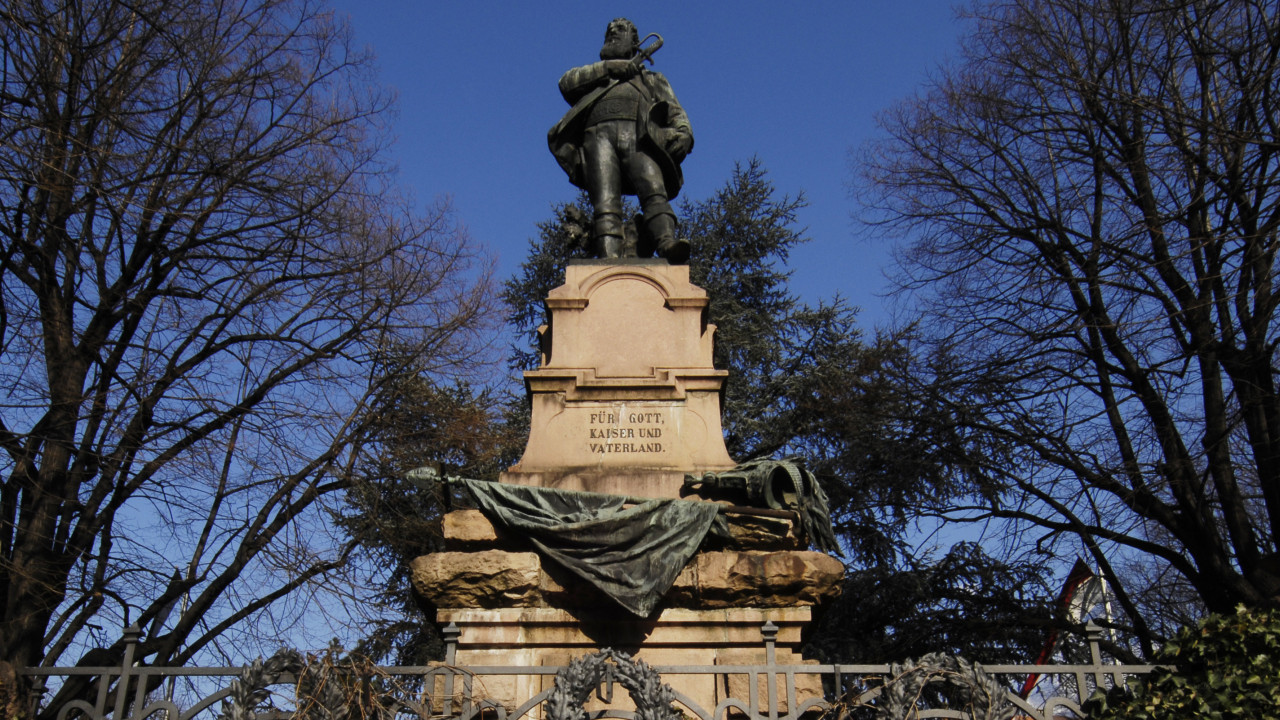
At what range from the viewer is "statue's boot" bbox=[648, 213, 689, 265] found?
27.6ft

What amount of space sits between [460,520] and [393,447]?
6965 mm

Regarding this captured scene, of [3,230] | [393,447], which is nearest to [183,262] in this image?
[3,230]

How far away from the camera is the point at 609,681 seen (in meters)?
5.15

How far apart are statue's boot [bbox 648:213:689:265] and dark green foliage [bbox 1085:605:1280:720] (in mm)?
4376

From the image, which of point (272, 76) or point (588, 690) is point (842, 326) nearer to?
point (272, 76)

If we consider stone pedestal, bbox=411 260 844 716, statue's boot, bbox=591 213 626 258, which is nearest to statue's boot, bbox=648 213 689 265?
statue's boot, bbox=591 213 626 258

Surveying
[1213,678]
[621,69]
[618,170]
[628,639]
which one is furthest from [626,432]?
[1213,678]

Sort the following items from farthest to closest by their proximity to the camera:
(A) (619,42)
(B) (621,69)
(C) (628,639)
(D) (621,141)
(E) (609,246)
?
(A) (619,42)
(B) (621,69)
(D) (621,141)
(E) (609,246)
(C) (628,639)

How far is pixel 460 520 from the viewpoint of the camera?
22.1 feet

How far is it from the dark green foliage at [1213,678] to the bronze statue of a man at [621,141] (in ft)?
15.4

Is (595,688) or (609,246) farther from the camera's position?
(609,246)

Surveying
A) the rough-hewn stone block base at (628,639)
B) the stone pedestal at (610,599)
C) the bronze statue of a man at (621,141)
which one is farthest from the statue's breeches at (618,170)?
the rough-hewn stone block base at (628,639)

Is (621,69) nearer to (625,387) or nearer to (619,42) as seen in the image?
(619,42)

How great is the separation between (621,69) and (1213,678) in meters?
6.34
